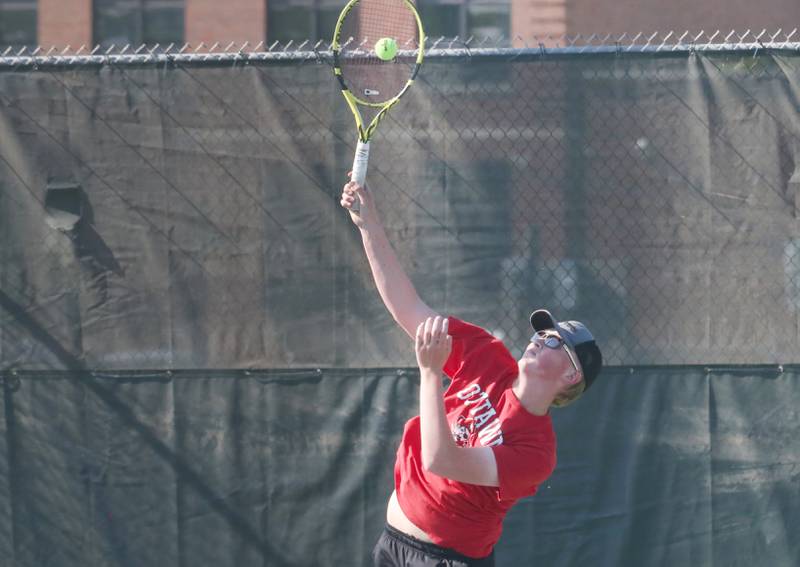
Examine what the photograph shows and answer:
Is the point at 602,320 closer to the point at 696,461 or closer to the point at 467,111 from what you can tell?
the point at 696,461

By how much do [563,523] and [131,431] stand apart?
189cm

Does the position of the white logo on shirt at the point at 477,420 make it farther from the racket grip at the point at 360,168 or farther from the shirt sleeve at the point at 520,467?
the racket grip at the point at 360,168

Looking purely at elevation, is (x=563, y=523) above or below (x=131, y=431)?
below

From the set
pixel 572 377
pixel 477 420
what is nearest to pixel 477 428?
pixel 477 420

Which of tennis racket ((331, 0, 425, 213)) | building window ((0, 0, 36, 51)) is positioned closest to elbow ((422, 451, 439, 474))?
tennis racket ((331, 0, 425, 213))

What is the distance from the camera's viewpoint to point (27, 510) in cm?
499

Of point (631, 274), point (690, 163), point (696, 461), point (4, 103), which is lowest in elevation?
point (696, 461)

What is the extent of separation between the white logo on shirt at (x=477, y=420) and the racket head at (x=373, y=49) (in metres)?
1.23

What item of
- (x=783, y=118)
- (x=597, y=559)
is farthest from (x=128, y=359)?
(x=783, y=118)

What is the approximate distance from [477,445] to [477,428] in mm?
60

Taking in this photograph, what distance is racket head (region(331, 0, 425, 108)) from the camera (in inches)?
175

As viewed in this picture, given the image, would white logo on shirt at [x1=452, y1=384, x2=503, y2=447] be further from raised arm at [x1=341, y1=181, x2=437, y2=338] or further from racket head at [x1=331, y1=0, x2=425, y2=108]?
racket head at [x1=331, y1=0, x2=425, y2=108]

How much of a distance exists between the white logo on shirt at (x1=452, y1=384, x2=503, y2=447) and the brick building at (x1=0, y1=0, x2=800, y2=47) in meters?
13.1

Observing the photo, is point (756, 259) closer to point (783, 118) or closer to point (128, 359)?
point (783, 118)
